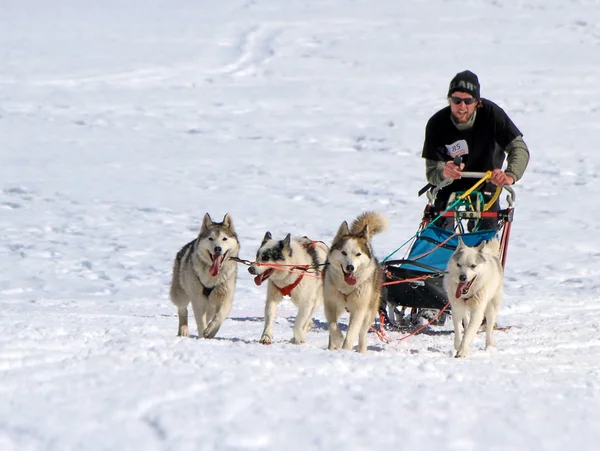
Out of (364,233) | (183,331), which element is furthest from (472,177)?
(183,331)

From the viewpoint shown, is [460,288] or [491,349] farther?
[491,349]

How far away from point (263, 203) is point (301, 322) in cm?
652

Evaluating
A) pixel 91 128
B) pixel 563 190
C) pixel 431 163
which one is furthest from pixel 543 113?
pixel 431 163

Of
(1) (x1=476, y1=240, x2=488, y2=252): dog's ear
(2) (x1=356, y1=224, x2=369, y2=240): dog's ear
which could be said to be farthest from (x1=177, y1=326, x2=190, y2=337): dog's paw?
(1) (x1=476, y1=240, x2=488, y2=252): dog's ear

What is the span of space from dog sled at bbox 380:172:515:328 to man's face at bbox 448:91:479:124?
0.34 meters

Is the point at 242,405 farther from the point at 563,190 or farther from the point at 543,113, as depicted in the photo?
the point at 543,113

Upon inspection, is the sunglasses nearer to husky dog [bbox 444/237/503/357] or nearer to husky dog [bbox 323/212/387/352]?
husky dog [bbox 444/237/503/357]

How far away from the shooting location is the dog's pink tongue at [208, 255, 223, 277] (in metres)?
4.46

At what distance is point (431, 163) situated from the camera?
17.1 ft

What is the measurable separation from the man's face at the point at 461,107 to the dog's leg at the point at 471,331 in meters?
1.12

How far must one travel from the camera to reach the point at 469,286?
14.7 feet

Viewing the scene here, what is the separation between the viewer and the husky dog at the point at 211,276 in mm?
4480

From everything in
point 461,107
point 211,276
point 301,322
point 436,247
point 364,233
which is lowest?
point 301,322

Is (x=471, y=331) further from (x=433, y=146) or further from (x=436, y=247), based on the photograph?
(x=433, y=146)
